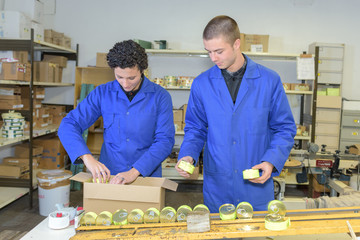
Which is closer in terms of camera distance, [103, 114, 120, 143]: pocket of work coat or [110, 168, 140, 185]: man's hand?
[110, 168, 140, 185]: man's hand

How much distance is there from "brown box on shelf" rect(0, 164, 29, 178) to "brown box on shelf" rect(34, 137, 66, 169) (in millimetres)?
676

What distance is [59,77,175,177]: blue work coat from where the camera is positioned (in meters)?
2.06

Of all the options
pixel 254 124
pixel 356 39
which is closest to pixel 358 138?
pixel 356 39

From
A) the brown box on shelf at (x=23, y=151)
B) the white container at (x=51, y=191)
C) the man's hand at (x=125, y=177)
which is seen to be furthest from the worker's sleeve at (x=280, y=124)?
the brown box on shelf at (x=23, y=151)

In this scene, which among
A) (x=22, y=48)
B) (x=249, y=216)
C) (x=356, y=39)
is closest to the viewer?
(x=249, y=216)

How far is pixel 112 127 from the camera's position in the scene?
2.08m

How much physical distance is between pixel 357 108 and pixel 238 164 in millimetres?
3886

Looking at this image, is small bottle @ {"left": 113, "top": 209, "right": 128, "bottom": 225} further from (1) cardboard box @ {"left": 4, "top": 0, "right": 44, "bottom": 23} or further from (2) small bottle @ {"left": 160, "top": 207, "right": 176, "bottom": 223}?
(1) cardboard box @ {"left": 4, "top": 0, "right": 44, "bottom": 23}

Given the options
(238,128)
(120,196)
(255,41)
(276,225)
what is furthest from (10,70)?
(276,225)

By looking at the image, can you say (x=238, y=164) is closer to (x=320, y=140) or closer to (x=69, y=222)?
(x=69, y=222)

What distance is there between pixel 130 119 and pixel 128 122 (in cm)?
2

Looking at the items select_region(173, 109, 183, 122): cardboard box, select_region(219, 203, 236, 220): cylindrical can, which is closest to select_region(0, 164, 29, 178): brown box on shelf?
select_region(173, 109, 183, 122): cardboard box

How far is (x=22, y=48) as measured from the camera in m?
3.95

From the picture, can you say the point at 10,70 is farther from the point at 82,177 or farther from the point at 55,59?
the point at 82,177
